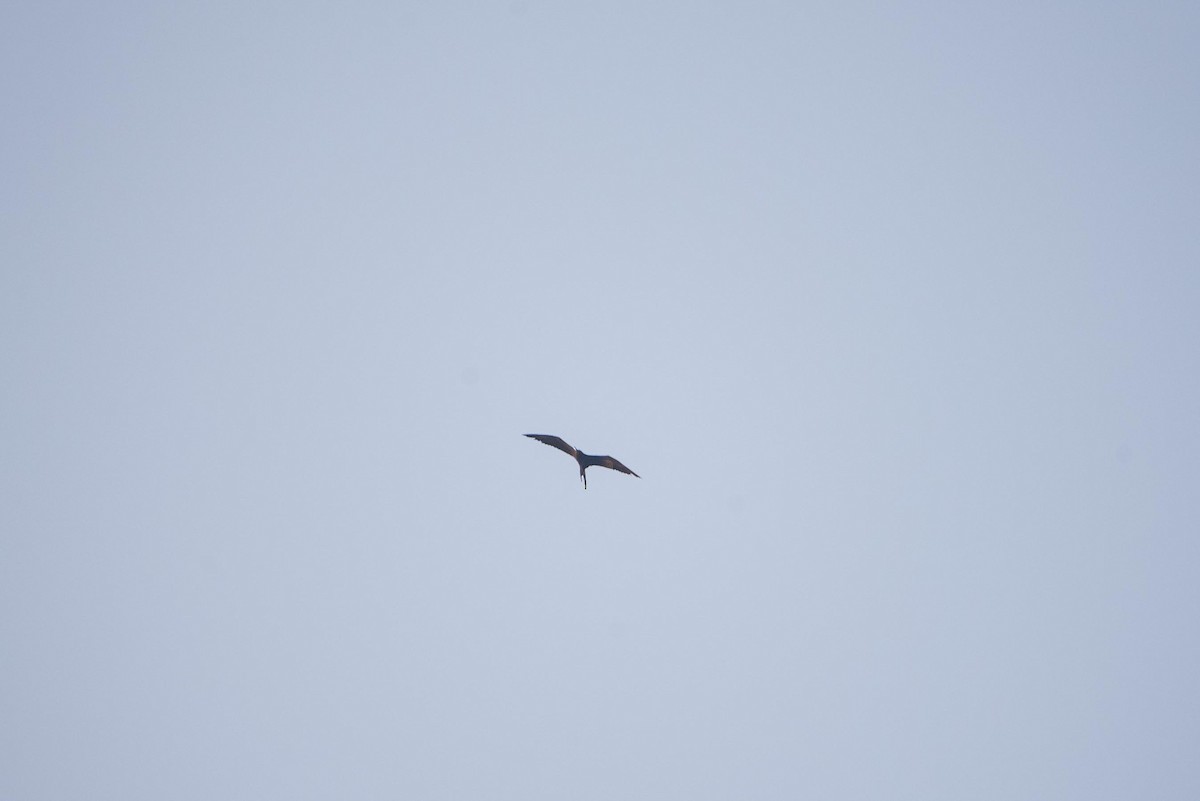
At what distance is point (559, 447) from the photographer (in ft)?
142

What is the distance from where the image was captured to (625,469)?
4231 centimetres

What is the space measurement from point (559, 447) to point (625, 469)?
9.64 ft
